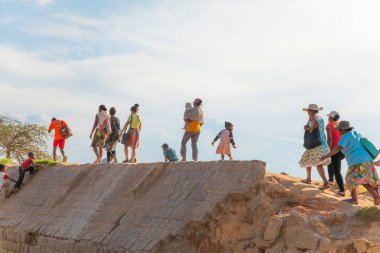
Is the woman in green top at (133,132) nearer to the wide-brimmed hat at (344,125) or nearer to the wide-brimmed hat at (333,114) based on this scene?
the wide-brimmed hat at (333,114)

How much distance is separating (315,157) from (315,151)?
11 cm

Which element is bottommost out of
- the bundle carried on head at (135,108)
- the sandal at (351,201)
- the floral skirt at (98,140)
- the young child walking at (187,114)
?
the sandal at (351,201)

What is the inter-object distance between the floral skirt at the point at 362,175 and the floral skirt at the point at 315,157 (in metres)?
0.95

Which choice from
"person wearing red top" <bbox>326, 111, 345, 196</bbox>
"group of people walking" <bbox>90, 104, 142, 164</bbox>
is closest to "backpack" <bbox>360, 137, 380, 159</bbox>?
"person wearing red top" <bbox>326, 111, 345, 196</bbox>

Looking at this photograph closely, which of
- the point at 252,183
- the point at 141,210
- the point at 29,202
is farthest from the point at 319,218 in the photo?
the point at 29,202

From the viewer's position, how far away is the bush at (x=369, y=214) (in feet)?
25.1

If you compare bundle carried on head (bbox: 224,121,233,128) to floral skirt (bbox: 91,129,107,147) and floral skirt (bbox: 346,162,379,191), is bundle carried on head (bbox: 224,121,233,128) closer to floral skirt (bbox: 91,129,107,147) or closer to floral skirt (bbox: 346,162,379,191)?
floral skirt (bbox: 91,129,107,147)

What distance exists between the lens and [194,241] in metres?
8.43

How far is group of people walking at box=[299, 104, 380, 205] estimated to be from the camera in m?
8.66

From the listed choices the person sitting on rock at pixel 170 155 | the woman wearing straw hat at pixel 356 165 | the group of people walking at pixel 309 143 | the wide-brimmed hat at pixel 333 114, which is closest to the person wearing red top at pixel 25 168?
the group of people walking at pixel 309 143

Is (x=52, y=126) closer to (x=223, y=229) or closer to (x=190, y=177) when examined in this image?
(x=190, y=177)

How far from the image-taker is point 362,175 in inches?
339

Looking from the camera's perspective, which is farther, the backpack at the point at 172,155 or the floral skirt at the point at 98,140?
the backpack at the point at 172,155

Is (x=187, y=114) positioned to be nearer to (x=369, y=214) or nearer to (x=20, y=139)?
(x=369, y=214)
